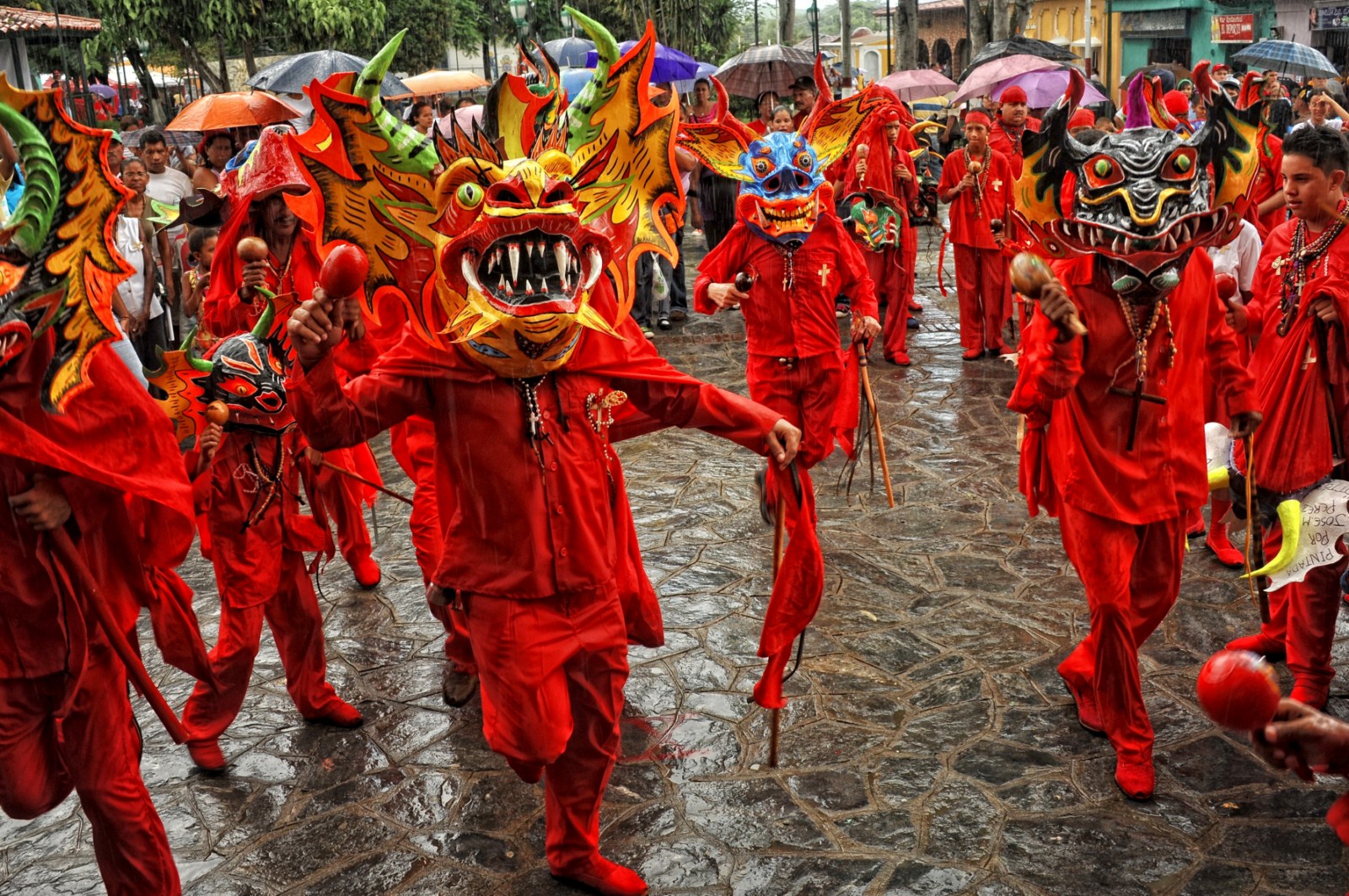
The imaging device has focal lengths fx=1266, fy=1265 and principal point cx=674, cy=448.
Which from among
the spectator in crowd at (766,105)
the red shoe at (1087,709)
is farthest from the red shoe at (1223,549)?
the spectator in crowd at (766,105)

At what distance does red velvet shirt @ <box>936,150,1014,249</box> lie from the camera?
11.8 meters

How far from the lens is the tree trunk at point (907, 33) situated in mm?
27344

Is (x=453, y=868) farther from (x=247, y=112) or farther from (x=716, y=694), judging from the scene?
(x=247, y=112)

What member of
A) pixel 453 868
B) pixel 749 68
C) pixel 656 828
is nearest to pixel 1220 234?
pixel 656 828

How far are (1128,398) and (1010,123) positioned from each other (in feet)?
24.8

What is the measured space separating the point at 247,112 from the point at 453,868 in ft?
25.3

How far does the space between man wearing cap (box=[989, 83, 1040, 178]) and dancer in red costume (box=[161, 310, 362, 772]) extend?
8.25m

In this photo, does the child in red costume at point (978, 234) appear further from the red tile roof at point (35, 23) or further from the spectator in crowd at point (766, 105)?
the red tile roof at point (35, 23)

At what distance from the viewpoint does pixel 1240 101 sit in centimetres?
642

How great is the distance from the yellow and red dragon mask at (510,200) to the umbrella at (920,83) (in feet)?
55.6

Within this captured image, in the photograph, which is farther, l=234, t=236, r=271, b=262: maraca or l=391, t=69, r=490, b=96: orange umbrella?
l=391, t=69, r=490, b=96: orange umbrella

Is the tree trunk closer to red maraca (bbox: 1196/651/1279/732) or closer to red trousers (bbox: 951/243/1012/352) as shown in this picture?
red trousers (bbox: 951/243/1012/352)

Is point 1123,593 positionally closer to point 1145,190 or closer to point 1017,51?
point 1145,190

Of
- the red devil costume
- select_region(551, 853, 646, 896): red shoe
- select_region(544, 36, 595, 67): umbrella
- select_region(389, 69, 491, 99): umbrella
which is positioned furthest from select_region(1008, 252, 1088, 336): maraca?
select_region(544, 36, 595, 67): umbrella
